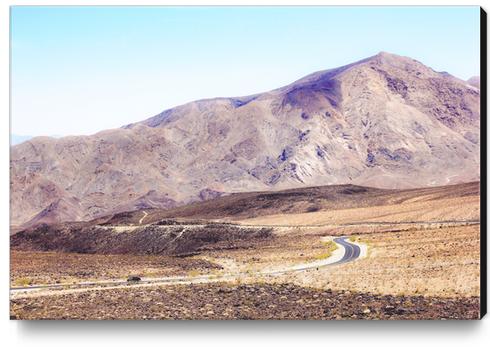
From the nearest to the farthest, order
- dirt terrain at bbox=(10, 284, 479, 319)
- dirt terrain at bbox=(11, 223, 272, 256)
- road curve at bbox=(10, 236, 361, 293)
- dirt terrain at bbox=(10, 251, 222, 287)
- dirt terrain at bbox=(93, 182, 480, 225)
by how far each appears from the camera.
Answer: dirt terrain at bbox=(10, 284, 479, 319), road curve at bbox=(10, 236, 361, 293), dirt terrain at bbox=(10, 251, 222, 287), dirt terrain at bbox=(11, 223, 272, 256), dirt terrain at bbox=(93, 182, 480, 225)

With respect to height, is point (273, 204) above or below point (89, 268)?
above

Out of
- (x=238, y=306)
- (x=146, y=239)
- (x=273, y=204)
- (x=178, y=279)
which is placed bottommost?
(x=146, y=239)

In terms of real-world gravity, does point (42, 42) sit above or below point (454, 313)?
above

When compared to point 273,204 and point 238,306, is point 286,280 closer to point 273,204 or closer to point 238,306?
point 238,306

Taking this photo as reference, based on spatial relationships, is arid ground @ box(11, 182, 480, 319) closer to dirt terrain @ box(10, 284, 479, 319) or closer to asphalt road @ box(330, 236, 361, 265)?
dirt terrain @ box(10, 284, 479, 319)

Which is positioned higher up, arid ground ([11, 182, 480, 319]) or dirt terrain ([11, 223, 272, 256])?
arid ground ([11, 182, 480, 319])

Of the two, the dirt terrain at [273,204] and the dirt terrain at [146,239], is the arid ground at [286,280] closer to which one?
the dirt terrain at [146,239]

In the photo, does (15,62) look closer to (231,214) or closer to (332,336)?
(332,336)

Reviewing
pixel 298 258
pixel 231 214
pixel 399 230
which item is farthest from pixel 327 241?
pixel 231 214

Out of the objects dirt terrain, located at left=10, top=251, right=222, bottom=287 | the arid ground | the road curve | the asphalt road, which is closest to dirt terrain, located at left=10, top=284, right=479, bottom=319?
the arid ground

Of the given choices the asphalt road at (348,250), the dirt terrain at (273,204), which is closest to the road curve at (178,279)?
the asphalt road at (348,250)

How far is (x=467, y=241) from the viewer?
1551 inches

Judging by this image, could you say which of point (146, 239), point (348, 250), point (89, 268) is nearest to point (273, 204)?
point (146, 239)

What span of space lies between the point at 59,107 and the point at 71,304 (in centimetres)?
1190
